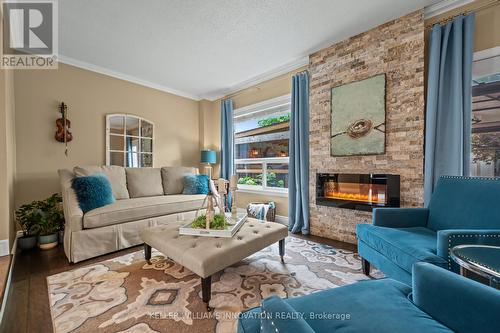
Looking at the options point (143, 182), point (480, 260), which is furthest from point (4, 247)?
point (480, 260)

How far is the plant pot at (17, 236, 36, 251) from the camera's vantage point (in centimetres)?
241

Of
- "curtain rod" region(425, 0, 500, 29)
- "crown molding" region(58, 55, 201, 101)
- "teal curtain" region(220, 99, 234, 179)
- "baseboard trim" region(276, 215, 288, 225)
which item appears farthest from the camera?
"teal curtain" region(220, 99, 234, 179)

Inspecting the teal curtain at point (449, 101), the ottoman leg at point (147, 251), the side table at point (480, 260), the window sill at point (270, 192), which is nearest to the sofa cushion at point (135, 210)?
the ottoman leg at point (147, 251)

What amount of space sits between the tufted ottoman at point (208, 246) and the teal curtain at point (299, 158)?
3.63 ft

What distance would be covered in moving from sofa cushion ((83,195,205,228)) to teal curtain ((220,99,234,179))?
1.16 meters

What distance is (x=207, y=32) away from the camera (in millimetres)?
2506

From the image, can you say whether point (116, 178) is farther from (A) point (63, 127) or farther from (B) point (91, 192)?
(A) point (63, 127)

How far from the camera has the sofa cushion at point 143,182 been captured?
3268 millimetres

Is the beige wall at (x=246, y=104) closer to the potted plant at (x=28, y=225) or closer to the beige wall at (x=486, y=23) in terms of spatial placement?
the beige wall at (x=486, y=23)

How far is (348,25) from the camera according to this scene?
2.43 metres

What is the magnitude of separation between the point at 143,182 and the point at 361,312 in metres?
3.39

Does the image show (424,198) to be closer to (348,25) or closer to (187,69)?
(348,25)

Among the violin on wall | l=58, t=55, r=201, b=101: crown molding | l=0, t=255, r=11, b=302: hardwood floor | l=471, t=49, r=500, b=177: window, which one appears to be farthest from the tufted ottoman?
l=58, t=55, r=201, b=101: crown molding

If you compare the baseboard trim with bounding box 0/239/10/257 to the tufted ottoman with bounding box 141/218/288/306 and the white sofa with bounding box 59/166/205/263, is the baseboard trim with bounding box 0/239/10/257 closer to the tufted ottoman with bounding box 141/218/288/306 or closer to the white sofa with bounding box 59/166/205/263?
the white sofa with bounding box 59/166/205/263
